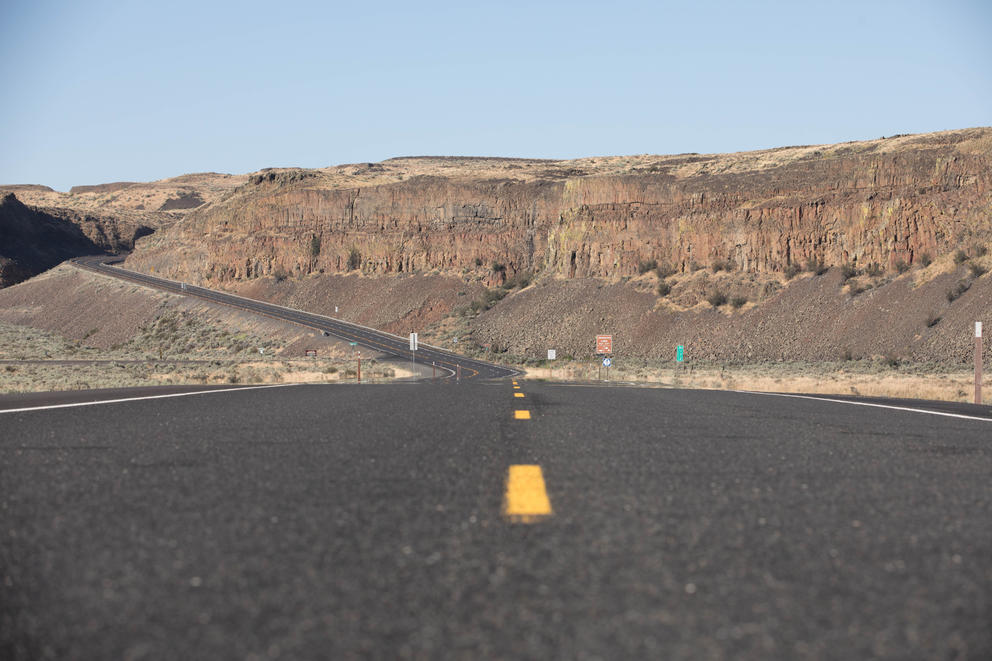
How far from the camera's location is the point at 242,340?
9225 centimetres

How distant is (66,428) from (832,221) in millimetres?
77597

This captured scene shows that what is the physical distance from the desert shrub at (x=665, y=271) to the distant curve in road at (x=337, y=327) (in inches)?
Result: 796

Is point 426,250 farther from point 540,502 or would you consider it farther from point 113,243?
point 540,502

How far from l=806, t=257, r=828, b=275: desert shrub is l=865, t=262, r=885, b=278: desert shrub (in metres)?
3.91

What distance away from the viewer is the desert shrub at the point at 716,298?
79.3m

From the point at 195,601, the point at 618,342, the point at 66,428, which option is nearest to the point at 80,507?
the point at 195,601

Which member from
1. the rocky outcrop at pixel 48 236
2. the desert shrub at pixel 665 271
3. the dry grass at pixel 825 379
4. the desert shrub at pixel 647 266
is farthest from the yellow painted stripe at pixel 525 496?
the rocky outcrop at pixel 48 236

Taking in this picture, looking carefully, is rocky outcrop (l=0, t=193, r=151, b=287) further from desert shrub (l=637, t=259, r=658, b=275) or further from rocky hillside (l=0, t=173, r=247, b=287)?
desert shrub (l=637, t=259, r=658, b=275)

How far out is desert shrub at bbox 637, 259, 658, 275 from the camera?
8825cm

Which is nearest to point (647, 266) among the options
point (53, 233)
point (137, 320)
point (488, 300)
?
point (488, 300)

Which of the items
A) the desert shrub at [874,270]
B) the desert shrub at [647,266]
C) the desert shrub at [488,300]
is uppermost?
the desert shrub at [647,266]

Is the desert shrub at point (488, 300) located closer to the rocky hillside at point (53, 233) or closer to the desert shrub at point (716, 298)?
the desert shrub at point (716, 298)

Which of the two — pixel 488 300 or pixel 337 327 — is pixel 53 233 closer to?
pixel 337 327

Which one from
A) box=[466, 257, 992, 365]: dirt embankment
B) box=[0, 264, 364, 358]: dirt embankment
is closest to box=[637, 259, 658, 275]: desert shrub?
box=[466, 257, 992, 365]: dirt embankment
